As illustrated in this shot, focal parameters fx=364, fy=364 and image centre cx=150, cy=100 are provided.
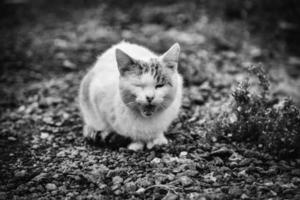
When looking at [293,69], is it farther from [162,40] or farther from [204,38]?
[162,40]

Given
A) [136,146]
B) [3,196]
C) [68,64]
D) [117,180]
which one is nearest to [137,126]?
[136,146]

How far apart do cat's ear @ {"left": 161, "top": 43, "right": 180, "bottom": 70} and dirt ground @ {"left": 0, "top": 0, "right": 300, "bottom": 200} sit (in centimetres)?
107

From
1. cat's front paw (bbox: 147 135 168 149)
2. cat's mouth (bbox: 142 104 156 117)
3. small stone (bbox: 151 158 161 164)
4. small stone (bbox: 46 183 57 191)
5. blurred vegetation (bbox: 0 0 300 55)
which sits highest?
blurred vegetation (bbox: 0 0 300 55)

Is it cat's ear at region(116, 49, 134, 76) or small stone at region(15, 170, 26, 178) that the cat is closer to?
cat's ear at region(116, 49, 134, 76)

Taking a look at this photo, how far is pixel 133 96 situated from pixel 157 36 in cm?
430

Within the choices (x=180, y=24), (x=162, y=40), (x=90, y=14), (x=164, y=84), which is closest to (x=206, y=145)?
(x=164, y=84)

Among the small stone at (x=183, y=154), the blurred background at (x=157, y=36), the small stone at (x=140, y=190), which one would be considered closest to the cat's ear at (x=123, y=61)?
the small stone at (x=183, y=154)

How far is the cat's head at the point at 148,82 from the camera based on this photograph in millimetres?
4066

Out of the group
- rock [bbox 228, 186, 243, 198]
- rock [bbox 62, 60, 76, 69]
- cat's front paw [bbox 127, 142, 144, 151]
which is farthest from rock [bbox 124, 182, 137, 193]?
rock [bbox 62, 60, 76, 69]

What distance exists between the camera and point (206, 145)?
4660mm

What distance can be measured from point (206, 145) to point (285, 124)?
99cm

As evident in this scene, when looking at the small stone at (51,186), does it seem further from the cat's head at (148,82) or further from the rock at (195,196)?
the rock at (195,196)

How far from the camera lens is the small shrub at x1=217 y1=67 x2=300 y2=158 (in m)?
4.29

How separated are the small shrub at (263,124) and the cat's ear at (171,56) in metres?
0.91
